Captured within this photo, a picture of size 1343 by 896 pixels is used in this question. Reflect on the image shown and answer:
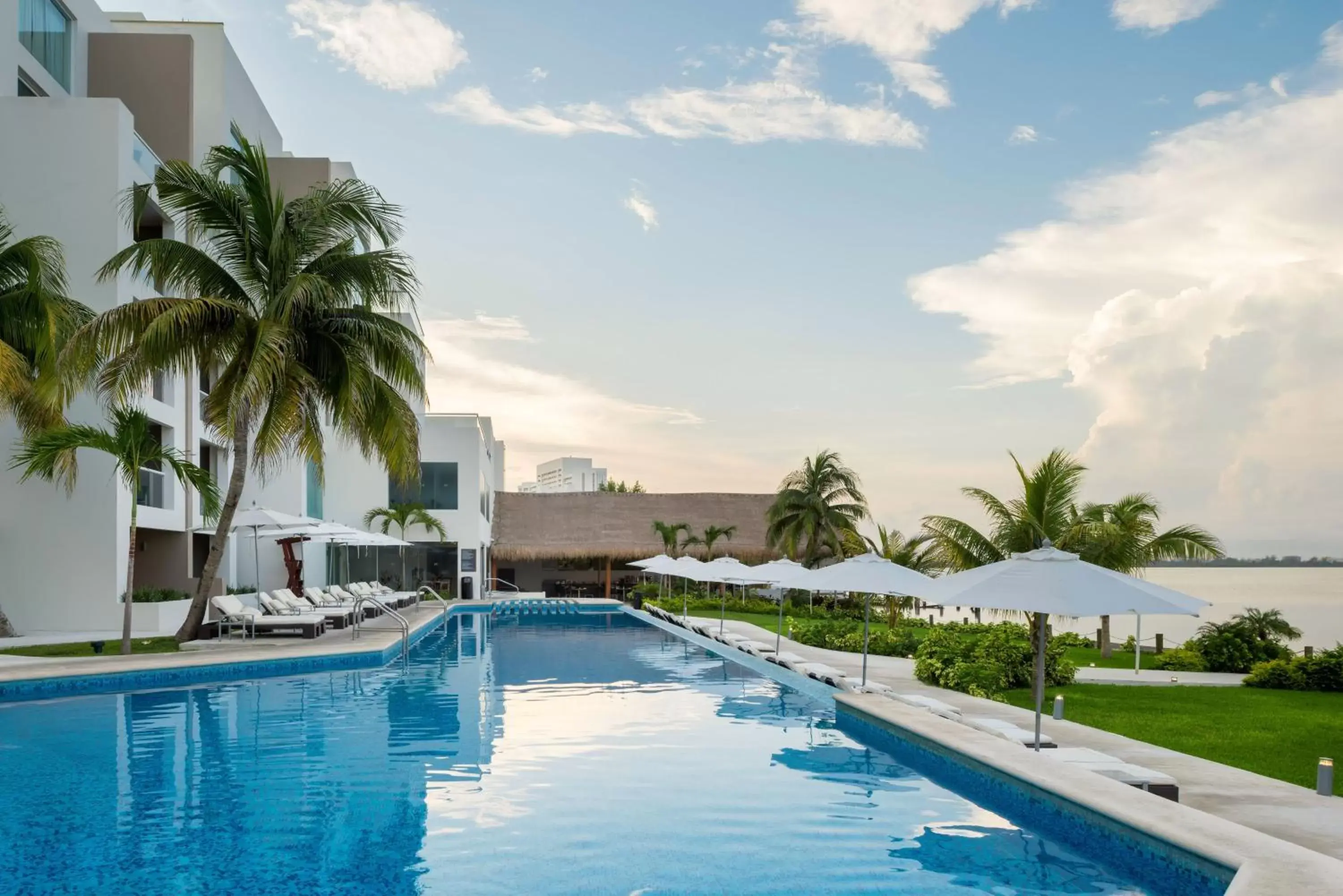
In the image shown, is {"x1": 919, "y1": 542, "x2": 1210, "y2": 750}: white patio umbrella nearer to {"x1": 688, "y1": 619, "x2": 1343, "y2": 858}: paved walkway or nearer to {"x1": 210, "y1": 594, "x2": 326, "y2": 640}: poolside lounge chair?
{"x1": 688, "y1": 619, "x2": 1343, "y2": 858}: paved walkway

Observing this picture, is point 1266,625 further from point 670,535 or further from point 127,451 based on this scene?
point 670,535

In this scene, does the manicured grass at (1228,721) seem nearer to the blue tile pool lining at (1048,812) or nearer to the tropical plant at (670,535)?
the blue tile pool lining at (1048,812)

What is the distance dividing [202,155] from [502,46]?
7.48m

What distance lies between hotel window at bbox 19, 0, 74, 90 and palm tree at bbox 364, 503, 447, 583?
1773 cm

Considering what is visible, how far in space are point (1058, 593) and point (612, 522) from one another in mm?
37882

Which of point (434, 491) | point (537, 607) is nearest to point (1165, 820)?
point (537, 607)

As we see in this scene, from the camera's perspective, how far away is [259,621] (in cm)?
1953

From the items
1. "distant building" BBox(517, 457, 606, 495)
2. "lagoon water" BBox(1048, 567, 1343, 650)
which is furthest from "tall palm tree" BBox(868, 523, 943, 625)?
"distant building" BBox(517, 457, 606, 495)

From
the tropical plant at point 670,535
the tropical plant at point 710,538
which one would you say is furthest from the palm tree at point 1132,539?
the tropical plant at point 670,535

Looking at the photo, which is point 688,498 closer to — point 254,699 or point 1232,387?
point 1232,387

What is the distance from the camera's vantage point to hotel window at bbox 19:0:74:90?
2130 centimetres

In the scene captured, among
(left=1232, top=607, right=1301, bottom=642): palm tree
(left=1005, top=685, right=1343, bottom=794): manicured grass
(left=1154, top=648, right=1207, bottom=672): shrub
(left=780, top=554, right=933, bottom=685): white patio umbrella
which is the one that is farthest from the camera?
(left=1232, top=607, right=1301, bottom=642): palm tree

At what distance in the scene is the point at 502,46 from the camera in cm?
2311

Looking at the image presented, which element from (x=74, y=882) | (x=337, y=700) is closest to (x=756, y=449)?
(x=337, y=700)
